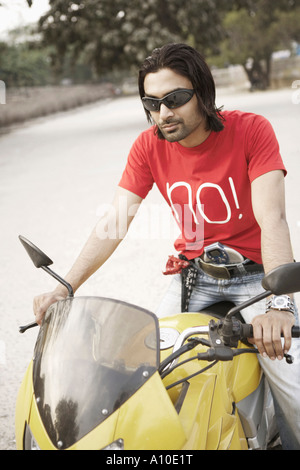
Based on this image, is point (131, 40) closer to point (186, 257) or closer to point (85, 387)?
point (186, 257)

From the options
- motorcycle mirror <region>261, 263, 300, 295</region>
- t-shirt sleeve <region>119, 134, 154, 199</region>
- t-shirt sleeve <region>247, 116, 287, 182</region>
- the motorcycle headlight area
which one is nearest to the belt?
t-shirt sleeve <region>247, 116, 287, 182</region>

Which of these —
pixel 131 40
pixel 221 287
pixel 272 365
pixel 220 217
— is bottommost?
pixel 272 365

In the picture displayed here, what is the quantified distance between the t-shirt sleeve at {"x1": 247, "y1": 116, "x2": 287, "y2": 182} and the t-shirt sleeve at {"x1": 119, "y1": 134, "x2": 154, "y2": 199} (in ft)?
1.68

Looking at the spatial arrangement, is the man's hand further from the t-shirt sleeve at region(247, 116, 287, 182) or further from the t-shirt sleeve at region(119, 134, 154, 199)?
the t-shirt sleeve at region(119, 134, 154, 199)

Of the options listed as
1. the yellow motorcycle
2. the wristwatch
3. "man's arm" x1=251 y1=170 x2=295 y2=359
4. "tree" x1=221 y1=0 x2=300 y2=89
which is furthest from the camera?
"tree" x1=221 y1=0 x2=300 y2=89

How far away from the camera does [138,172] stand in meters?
2.88

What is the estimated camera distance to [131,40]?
18984 mm

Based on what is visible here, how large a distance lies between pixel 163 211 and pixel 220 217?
5.45 metres

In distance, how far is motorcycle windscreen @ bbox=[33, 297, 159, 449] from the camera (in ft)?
5.33

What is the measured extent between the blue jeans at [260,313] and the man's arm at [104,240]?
1.17 feet

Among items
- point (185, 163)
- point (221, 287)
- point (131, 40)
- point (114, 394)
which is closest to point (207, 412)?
point (114, 394)

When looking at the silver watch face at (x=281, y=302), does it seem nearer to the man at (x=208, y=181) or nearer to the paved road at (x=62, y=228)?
the man at (x=208, y=181)

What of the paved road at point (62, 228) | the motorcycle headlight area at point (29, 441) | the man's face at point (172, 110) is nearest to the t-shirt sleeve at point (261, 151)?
the man's face at point (172, 110)
